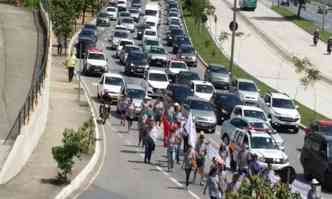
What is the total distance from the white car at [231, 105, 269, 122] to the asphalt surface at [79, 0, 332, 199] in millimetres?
1276

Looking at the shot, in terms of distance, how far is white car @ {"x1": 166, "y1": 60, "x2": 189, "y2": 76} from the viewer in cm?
6459

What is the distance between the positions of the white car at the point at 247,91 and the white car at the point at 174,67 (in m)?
7.25

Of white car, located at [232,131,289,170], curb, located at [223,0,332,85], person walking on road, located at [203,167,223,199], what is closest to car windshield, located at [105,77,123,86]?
white car, located at [232,131,289,170]

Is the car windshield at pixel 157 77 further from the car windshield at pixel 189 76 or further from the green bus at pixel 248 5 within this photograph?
the green bus at pixel 248 5

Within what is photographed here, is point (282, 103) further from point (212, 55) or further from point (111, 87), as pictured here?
point (212, 55)

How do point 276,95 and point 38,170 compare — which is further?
point 276,95

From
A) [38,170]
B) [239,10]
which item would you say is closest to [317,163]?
[38,170]

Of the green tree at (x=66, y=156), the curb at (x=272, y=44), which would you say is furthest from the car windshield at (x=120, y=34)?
the green tree at (x=66, y=156)

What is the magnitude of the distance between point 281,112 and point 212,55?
34161 mm

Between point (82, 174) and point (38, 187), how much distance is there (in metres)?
3.11

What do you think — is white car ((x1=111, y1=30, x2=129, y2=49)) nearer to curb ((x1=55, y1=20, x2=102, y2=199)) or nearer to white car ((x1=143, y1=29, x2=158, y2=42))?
white car ((x1=143, y1=29, x2=158, y2=42))

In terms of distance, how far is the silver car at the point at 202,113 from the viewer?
148ft

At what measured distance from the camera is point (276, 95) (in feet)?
168

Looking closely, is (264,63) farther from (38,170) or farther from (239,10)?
(38,170)
